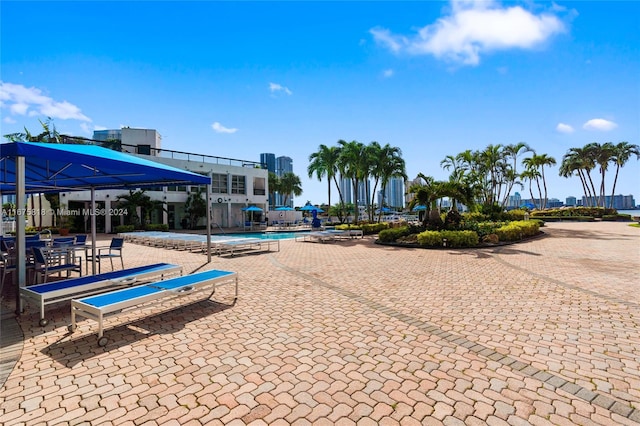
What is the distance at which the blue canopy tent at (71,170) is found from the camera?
17.8 feet

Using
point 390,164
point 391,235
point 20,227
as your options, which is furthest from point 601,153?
point 20,227

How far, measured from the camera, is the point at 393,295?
266 inches

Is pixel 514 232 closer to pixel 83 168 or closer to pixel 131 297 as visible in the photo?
pixel 131 297

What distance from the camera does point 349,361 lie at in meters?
3.81

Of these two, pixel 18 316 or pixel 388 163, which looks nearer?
pixel 18 316

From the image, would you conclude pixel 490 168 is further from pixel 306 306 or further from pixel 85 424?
pixel 85 424

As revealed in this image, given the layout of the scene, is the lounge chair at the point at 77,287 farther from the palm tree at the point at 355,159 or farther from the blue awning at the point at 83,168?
the palm tree at the point at 355,159

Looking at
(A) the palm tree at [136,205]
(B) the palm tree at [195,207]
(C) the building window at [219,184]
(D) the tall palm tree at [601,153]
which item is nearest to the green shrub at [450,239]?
(B) the palm tree at [195,207]

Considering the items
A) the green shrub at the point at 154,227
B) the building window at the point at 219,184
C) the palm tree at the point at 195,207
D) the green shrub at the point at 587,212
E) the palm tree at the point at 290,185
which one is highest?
the palm tree at the point at 290,185

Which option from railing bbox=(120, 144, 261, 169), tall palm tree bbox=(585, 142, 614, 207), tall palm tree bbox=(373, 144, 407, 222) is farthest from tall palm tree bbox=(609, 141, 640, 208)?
railing bbox=(120, 144, 261, 169)

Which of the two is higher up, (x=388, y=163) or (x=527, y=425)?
(x=388, y=163)

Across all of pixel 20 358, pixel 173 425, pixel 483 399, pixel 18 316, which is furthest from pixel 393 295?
pixel 18 316

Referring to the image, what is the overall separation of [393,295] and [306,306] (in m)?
1.90

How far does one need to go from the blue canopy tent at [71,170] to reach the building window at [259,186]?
25755mm
